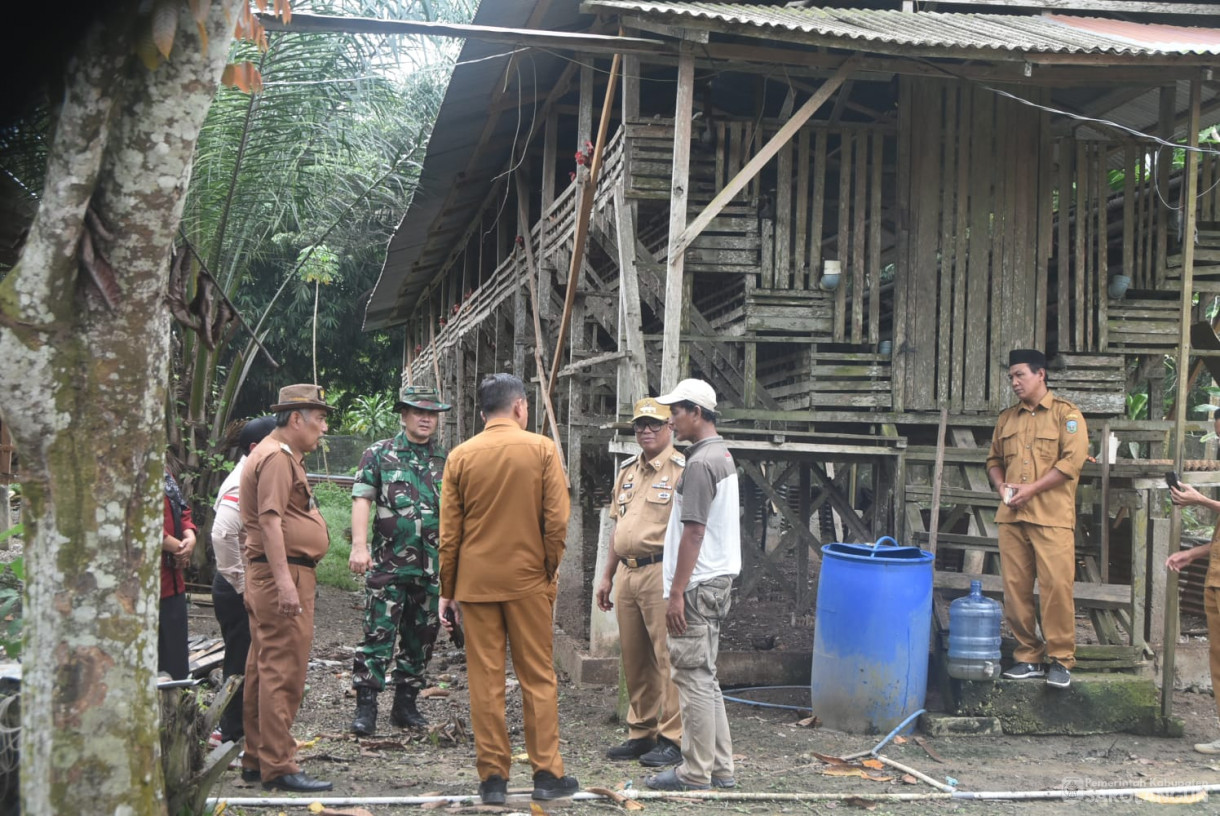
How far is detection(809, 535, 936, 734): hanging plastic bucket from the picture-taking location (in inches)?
267

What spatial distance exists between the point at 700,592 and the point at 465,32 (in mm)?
3428

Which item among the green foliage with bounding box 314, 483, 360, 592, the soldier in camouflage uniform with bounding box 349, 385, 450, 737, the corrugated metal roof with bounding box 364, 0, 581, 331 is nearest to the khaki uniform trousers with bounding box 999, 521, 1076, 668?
the soldier in camouflage uniform with bounding box 349, 385, 450, 737

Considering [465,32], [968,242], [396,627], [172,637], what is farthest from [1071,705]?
[465,32]

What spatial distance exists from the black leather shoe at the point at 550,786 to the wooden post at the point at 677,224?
10.0ft

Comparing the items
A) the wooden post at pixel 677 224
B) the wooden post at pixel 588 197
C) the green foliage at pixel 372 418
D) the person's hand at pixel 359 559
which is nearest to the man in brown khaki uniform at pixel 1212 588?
the wooden post at pixel 677 224

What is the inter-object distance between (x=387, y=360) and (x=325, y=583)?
22.2 metres

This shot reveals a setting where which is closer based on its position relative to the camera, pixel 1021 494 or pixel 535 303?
pixel 1021 494

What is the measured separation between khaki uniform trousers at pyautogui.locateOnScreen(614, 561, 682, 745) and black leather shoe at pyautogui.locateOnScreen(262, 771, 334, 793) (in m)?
1.76

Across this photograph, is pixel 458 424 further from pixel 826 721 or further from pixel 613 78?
pixel 826 721

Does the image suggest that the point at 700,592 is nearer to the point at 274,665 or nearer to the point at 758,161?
the point at 274,665

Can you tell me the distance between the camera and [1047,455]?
7.12 metres

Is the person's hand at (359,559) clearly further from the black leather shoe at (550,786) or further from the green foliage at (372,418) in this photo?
the green foliage at (372,418)

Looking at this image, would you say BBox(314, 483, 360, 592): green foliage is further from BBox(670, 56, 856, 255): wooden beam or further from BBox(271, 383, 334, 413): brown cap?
BBox(271, 383, 334, 413): brown cap

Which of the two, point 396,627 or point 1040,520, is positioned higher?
point 1040,520
